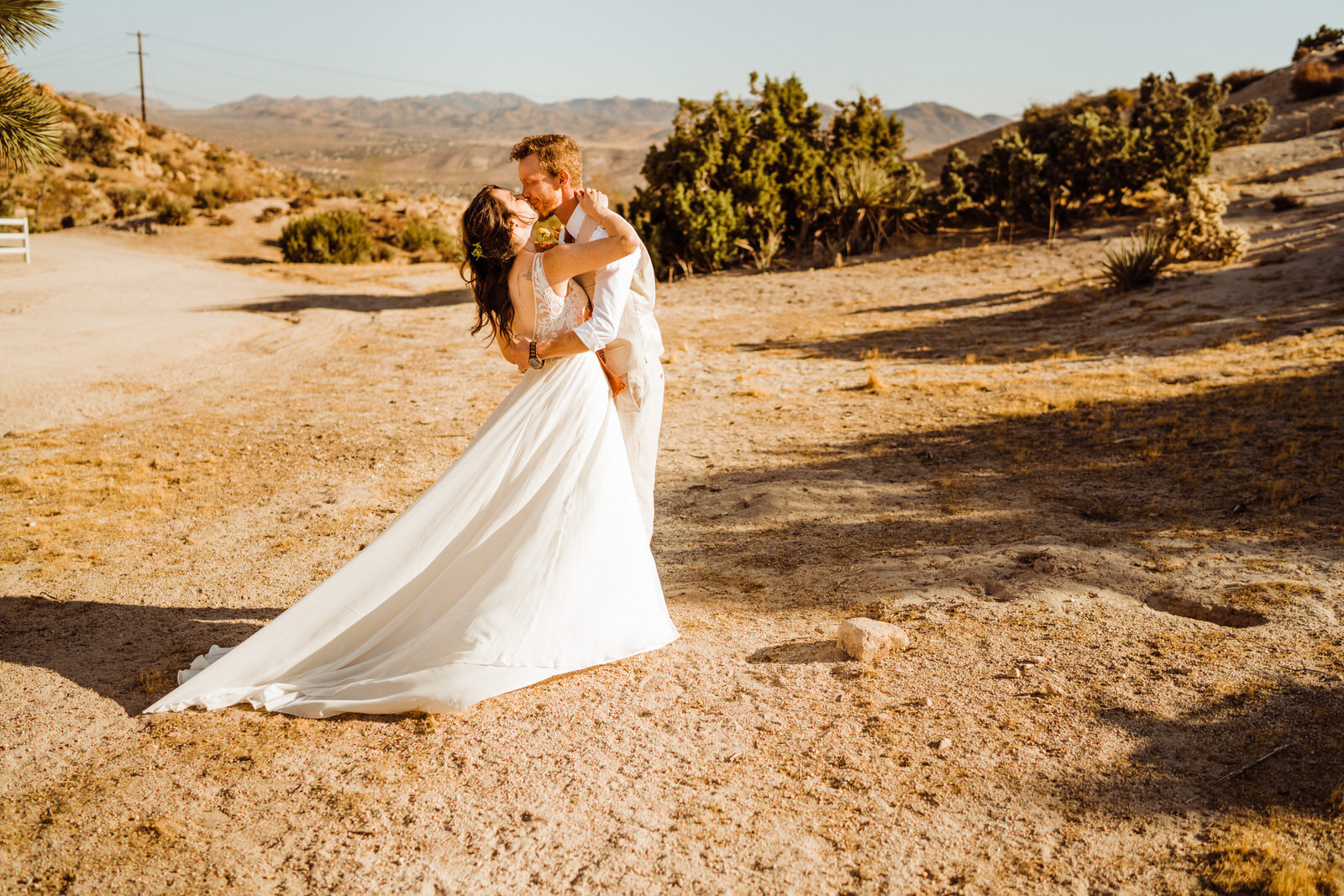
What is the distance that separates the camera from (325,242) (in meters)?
20.5

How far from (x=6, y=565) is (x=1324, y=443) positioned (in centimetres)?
805

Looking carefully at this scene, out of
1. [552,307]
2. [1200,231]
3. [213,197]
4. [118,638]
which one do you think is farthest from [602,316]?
[213,197]

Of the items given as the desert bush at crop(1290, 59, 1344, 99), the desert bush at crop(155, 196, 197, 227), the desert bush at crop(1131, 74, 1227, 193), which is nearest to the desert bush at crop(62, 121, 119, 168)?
the desert bush at crop(155, 196, 197, 227)

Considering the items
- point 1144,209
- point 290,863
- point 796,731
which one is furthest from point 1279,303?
point 290,863

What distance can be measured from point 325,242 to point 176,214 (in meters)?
7.36

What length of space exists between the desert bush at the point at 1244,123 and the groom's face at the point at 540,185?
2542cm

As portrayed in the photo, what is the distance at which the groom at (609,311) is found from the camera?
10.3 feet

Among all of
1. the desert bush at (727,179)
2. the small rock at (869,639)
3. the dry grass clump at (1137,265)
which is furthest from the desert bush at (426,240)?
the small rock at (869,639)

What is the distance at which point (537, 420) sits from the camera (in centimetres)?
331

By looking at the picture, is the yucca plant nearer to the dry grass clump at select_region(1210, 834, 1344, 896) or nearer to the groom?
the groom

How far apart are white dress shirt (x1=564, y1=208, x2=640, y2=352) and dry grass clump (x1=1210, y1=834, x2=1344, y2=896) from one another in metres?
2.40

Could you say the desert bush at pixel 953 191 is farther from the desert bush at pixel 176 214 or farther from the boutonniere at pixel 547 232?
the desert bush at pixel 176 214

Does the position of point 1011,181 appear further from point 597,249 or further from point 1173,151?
point 597,249

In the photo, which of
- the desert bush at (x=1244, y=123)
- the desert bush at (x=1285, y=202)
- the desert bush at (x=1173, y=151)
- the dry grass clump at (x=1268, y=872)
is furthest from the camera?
the desert bush at (x=1244, y=123)
